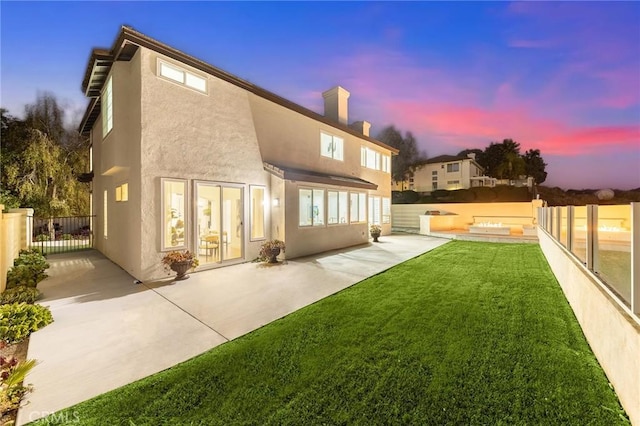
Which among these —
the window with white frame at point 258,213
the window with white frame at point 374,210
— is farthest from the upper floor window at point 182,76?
the window with white frame at point 374,210

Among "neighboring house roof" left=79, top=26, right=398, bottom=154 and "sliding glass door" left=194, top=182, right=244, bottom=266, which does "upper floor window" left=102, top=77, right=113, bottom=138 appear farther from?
"sliding glass door" left=194, top=182, right=244, bottom=266

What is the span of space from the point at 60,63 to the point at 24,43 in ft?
6.55

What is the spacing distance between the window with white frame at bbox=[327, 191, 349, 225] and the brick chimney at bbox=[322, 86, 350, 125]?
6.54m

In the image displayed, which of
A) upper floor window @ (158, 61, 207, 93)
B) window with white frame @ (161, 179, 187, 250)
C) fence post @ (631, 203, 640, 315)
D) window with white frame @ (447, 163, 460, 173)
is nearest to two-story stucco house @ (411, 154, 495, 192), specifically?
window with white frame @ (447, 163, 460, 173)

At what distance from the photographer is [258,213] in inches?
413

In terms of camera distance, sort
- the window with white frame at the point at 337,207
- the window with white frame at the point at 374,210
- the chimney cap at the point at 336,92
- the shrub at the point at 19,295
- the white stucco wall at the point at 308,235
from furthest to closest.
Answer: the window with white frame at the point at 374,210
the chimney cap at the point at 336,92
the window with white frame at the point at 337,207
the white stucco wall at the point at 308,235
the shrub at the point at 19,295

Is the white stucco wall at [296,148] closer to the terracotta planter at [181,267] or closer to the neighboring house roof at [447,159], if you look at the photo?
the terracotta planter at [181,267]

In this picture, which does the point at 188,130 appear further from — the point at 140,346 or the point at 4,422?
the point at 4,422

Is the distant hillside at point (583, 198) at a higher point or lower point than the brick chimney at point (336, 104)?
lower

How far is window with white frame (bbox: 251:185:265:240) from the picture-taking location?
10.3 metres

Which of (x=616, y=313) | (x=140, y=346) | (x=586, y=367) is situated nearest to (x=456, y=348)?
(x=586, y=367)

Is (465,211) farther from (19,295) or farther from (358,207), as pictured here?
(19,295)

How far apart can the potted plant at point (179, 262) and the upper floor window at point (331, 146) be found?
8.94 metres

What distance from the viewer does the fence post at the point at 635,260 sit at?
8.37ft
